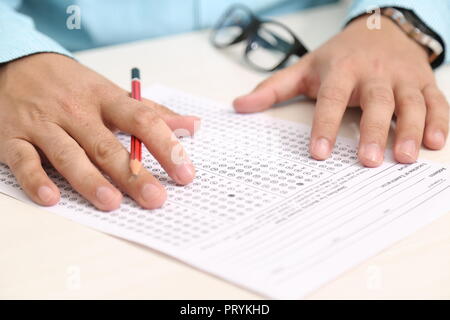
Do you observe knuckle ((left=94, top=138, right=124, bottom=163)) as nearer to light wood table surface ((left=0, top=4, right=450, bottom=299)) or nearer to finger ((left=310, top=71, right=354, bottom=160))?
light wood table surface ((left=0, top=4, right=450, bottom=299))

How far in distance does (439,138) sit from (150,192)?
1.22ft

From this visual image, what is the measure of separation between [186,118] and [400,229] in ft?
1.04

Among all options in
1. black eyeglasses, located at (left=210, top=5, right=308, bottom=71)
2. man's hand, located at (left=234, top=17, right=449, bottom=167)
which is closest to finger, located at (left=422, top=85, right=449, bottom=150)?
man's hand, located at (left=234, top=17, right=449, bottom=167)

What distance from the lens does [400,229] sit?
1.87 ft

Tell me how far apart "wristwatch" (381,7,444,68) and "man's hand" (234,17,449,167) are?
0.02m

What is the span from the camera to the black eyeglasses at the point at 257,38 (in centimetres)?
102

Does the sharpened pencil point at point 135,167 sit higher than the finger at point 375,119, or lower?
lower

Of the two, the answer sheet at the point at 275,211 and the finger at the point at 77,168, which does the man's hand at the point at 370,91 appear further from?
the finger at the point at 77,168

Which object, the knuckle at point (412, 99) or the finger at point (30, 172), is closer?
the finger at point (30, 172)

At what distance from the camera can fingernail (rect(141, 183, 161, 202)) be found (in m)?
0.60

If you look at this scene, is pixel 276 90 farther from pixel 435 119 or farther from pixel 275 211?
pixel 275 211

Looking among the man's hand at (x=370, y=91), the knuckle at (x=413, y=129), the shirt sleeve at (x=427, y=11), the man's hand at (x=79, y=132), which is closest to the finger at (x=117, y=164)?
the man's hand at (x=79, y=132)

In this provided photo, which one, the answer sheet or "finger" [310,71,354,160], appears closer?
the answer sheet
